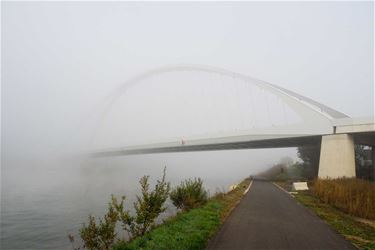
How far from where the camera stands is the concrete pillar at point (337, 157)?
82.8 feet

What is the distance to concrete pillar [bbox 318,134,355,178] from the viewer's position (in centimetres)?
2525

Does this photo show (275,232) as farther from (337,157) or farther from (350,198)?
(337,157)

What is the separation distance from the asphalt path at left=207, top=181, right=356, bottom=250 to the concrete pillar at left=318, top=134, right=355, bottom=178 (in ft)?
51.3

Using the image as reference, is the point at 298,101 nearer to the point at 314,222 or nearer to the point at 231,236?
the point at 314,222

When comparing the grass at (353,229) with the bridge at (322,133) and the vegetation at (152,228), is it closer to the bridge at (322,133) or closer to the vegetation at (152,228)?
the vegetation at (152,228)

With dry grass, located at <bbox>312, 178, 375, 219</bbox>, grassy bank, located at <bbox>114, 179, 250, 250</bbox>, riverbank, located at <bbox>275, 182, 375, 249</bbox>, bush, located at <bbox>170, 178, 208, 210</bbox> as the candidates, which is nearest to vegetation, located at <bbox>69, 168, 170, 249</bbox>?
grassy bank, located at <bbox>114, 179, 250, 250</bbox>

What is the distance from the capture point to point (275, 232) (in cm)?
848

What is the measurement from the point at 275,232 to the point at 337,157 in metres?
20.5

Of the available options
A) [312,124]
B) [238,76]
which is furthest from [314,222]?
[238,76]

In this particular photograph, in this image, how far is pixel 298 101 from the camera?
3216 centimetres

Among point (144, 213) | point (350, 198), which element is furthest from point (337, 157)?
point (144, 213)

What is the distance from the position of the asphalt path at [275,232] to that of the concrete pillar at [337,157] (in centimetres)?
1564

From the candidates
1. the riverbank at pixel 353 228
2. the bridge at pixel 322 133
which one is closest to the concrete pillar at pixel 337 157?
the bridge at pixel 322 133

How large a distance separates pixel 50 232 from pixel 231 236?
34.0 feet
